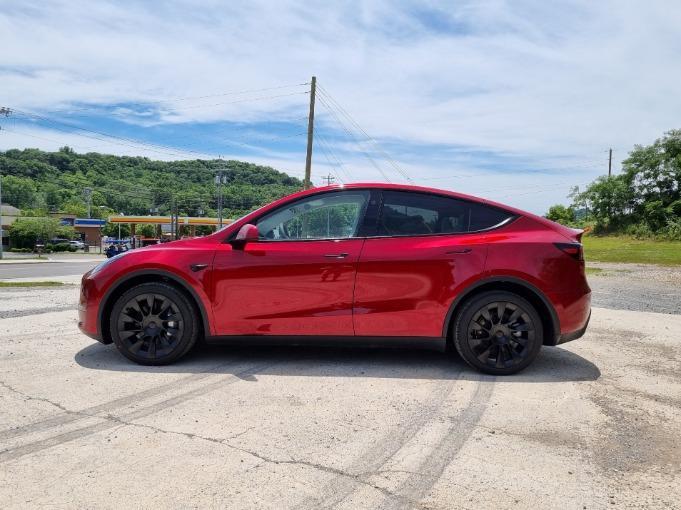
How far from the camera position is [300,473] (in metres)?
2.41

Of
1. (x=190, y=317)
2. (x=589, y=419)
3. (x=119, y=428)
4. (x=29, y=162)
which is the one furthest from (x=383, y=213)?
(x=29, y=162)

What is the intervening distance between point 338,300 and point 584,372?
2.23 meters

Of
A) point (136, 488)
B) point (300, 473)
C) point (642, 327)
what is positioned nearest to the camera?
point (136, 488)

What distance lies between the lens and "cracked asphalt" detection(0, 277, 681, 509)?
224 centimetres

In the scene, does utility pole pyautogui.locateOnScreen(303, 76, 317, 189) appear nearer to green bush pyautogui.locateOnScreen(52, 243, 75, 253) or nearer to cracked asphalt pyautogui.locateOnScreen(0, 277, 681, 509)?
cracked asphalt pyautogui.locateOnScreen(0, 277, 681, 509)

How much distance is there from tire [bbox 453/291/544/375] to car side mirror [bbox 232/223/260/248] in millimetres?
1817

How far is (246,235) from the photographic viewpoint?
13.4 ft

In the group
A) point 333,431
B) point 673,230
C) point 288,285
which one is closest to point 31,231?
point 288,285

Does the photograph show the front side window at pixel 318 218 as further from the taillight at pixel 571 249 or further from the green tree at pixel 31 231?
the green tree at pixel 31 231

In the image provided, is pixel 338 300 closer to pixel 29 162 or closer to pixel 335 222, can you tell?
pixel 335 222

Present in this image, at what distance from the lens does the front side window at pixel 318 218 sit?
425 centimetres

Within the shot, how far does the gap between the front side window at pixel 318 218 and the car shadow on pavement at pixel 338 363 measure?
3.53ft

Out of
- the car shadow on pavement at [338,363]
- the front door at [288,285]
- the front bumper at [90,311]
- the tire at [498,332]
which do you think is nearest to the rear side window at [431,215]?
the front door at [288,285]

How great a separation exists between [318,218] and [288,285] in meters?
0.66
